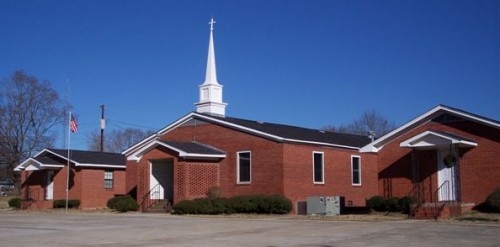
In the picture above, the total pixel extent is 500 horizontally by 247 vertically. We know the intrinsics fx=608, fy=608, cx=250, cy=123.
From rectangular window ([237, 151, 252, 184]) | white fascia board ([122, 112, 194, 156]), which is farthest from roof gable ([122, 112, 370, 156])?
rectangular window ([237, 151, 252, 184])

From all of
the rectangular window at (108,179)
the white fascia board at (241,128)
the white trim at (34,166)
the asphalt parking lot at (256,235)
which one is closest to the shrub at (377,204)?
the white fascia board at (241,128)

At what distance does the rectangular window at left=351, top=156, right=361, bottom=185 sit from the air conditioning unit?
8.86m

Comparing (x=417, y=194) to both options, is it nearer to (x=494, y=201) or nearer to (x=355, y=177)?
(x=494, y=201)

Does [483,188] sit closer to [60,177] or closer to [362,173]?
[362,173]

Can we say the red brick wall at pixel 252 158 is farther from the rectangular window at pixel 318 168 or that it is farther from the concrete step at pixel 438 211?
the concrete step at pixel 438 211

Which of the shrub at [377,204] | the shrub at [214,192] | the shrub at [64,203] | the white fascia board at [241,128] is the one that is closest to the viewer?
the shrub at [377,204]

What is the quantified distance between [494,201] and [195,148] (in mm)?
16612

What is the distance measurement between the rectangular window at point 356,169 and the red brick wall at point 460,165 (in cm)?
564

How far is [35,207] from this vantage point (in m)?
45.2

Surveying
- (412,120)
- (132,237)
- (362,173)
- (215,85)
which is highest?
(215,85)

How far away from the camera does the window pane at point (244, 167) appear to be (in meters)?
Result: 35.1

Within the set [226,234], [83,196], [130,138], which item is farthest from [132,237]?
[130,138]

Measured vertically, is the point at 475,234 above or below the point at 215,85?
below

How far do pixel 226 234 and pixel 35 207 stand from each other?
3030cm
